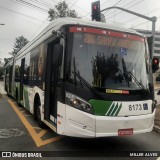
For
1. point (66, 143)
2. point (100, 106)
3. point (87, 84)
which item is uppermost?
point (87, 84)

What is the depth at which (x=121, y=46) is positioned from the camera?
7930mm

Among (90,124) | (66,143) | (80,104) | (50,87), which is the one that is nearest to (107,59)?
(80,104)

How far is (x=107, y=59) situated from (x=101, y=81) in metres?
0.59

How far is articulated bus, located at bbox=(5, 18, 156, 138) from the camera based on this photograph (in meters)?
7.10

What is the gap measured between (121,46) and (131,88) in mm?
1091

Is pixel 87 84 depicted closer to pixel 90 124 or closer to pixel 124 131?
pixel 90 124

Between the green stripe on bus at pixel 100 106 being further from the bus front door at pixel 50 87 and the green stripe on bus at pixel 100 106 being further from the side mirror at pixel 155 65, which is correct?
the side mirror at pixel 155 65

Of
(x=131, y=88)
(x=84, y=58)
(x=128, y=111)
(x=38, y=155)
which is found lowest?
(x=38, y=155)

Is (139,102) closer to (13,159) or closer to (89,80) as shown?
(89,80)

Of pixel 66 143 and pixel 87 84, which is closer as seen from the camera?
pixel 87 84

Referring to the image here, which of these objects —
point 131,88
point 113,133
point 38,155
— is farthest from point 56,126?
point 131,88

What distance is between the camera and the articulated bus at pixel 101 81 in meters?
7.10

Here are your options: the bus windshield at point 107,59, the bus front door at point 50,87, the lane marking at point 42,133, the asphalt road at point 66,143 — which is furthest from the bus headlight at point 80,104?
the lane marking at point 42,133

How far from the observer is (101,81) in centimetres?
738
